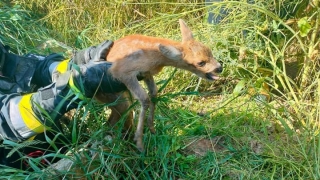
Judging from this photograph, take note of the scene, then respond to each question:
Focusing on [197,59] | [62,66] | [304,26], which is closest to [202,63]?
[197,59]

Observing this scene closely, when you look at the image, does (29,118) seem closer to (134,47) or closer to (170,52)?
(134,47)

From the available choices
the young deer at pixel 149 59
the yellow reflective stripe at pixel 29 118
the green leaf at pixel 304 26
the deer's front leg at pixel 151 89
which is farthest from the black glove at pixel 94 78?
the green leaf at pixel 304 26

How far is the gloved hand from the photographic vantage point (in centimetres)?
225

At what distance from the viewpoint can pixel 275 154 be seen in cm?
256

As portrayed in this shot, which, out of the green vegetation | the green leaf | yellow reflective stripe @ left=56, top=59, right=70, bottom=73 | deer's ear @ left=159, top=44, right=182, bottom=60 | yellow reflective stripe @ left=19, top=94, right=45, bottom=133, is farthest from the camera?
the green leaf

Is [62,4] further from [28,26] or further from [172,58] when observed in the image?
[172,58]

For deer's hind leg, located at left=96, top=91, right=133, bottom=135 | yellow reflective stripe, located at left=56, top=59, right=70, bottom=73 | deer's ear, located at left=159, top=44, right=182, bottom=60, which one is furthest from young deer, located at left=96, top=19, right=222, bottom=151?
yellow reflective stripe, located at left=56, top=59, right=70, bottom=73

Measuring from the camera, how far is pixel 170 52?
7.00 feet

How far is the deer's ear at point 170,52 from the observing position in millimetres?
2113

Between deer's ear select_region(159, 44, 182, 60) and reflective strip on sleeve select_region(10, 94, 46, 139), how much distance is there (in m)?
0.62

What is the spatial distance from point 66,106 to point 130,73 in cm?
32

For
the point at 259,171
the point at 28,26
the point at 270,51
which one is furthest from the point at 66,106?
the point at 28,26

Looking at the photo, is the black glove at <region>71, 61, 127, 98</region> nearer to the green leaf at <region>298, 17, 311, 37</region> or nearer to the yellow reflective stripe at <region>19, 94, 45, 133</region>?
the yellow reflective stripe at <region>19, 94, 45, 133</region>

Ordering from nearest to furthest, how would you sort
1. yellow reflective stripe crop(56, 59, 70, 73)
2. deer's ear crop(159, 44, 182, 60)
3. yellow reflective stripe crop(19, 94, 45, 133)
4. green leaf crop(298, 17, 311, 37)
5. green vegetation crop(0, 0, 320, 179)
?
1. deer's ear crop(159, 44, 182, 60)
2. yellow reflective stripe crop(19, 94, 45, 133)
3. green vegetation crop(0, 0, 320, 179)
4. yellow reflective stripe crop(56, 59, 70, 73)
5. green leaf crop(298, 17, 311, 37)
